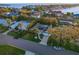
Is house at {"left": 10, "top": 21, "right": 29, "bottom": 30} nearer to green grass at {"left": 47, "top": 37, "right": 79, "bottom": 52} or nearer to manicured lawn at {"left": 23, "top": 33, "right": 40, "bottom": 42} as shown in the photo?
manicured lawn at {"left": 23, "top": 33, "right": 40, "bottom": 42}

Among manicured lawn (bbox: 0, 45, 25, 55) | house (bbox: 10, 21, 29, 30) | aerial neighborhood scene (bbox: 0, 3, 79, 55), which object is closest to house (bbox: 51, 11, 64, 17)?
aerial neighborhood scene (bbox: 0, 3, 79, 55)

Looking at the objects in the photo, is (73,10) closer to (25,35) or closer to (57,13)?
(57,13)

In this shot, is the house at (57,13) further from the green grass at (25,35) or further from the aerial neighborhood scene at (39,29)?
the green grass at (25,35)

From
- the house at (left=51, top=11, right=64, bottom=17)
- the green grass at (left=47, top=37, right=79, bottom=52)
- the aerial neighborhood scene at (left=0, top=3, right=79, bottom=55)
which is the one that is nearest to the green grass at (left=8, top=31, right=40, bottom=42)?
the aerial neighborhood scene at (left=0, top=3, right=79, bottom=55)

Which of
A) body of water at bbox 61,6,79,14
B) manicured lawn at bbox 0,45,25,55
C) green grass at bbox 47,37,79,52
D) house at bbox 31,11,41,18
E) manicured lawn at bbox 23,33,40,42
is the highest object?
body of water at bbox 61,6,79,14

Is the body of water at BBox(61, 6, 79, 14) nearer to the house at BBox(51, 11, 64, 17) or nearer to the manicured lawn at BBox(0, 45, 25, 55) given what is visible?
the house at BBox(51, 11, 64, 17)

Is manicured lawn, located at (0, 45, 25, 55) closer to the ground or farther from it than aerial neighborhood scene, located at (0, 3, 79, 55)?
closer to the ground

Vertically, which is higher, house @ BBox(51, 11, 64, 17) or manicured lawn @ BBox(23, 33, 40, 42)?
house @ BBox(51, 11, 64, 17)

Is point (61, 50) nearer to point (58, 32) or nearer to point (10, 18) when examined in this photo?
point (58, 32)
